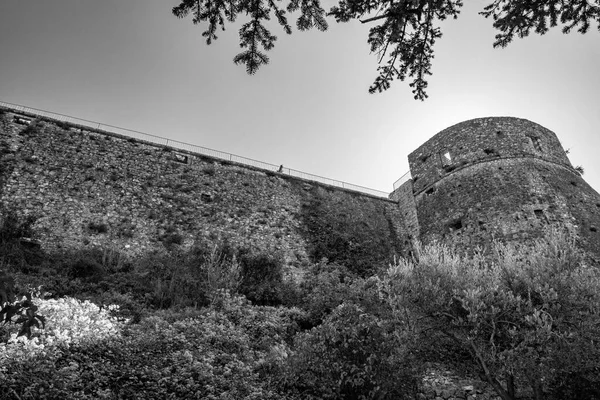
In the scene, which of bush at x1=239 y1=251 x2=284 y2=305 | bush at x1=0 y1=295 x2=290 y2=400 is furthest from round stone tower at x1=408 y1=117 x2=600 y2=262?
bush at x1=0 y1=295 x2=290 y2=400

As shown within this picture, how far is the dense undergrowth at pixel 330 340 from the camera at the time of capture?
19.0ft

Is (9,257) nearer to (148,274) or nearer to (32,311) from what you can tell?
(148,274)

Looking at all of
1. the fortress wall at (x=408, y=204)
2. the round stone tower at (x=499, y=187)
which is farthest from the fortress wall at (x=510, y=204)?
the fortress wall at (x=408, y=204)

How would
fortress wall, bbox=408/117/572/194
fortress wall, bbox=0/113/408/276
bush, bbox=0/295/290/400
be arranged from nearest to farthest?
bush, bbox=0/295/290/400 → fortress wall, bbox=0/113/408/276 → fortress wall, bbox=408/117/572/194

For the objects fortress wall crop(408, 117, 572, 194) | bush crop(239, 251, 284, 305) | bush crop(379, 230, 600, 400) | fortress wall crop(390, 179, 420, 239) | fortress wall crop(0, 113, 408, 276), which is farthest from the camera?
fortress wall crop(390, 179, 420, 239)

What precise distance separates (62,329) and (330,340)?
4.59 m

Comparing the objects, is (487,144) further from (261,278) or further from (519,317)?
(519,317)

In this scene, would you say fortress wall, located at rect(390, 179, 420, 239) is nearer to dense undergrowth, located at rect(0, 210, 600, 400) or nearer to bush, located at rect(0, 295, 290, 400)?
dense undergrowth, located at rect(0, 210, 600, 400)

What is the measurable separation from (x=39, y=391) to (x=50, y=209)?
31.1 ft

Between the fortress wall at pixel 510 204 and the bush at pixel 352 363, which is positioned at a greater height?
the fortress wall at pixel 510 204

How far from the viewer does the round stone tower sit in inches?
640

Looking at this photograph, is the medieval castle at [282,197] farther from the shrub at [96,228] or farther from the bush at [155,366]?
the bush at [155,366]

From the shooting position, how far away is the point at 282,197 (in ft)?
59.7

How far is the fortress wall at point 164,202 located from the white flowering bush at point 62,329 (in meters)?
5.37
